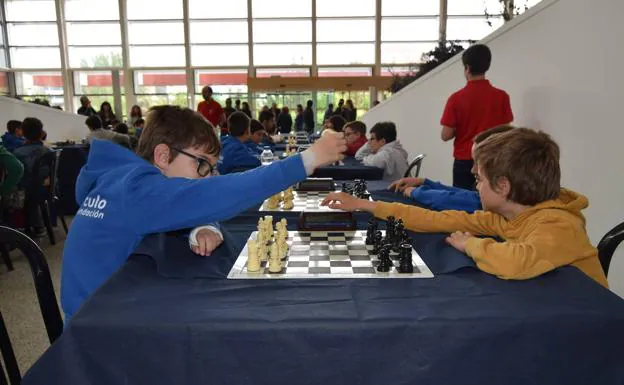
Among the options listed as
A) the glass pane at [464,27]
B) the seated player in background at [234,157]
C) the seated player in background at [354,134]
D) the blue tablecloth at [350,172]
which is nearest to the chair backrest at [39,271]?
the blue tablecloth at [350,172]

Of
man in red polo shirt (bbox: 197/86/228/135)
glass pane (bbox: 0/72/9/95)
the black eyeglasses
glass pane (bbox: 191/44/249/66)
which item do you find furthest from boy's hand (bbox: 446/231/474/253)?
glass pane (bbox: 0/72/9/95)

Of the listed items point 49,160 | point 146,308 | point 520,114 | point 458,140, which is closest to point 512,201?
point 146,308

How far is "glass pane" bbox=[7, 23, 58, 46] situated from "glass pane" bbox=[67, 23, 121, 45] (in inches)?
21.5

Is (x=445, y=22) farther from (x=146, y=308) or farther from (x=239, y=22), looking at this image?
(x=146, y=308)

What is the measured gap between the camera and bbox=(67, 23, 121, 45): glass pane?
16.5 metres

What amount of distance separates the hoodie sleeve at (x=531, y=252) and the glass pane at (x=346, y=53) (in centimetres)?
1628

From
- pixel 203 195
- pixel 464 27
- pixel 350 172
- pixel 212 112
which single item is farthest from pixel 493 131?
pixel 464 27

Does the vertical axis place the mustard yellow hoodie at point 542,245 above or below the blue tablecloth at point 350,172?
above

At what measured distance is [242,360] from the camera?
955 mm

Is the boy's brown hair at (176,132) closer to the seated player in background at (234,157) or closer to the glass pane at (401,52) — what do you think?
the seated player in background at (234,157)

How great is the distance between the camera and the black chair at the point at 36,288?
1329mm

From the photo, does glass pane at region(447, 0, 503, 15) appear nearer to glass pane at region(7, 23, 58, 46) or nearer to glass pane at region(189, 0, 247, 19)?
glass pane at region(189, 0, 247, 19)

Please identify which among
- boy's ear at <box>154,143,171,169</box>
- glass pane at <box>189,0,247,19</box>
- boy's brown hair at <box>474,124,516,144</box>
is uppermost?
glass pane at <box>189,0,247,19</box>

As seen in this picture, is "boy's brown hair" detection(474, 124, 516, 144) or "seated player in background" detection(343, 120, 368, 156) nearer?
"boy's brown hair" detection(474, 124, 516, 144)
